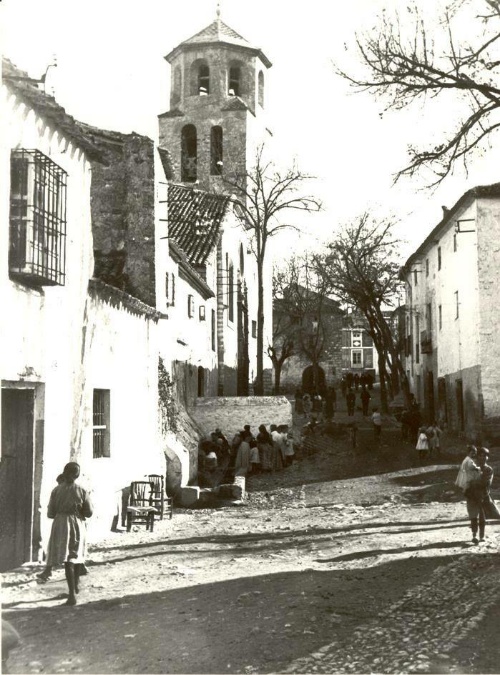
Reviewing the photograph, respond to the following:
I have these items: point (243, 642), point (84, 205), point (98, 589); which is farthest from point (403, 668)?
point (84, 205)

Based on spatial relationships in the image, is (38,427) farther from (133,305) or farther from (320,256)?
(320,256)

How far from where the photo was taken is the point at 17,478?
9969 millimetres

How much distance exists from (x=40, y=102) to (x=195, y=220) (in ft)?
74.2

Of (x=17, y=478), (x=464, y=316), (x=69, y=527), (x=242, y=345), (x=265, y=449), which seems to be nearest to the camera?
(x=69, y=527)

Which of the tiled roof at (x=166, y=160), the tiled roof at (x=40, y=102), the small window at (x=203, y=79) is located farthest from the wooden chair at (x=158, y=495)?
the small window at (x=203, y=79)

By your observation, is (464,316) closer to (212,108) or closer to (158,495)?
(158,495)

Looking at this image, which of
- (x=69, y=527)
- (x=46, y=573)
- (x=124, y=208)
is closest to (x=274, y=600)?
(x=69, y=527)

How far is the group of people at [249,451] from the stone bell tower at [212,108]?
21797mm

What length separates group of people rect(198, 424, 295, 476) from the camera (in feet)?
75.4

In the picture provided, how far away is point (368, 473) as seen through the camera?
883 inches

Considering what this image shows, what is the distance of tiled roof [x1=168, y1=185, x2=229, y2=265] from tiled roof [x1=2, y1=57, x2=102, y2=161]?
61.5 feet

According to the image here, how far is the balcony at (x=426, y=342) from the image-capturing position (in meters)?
38.7

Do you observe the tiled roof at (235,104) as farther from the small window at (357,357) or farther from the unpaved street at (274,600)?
the small window at (357,357)

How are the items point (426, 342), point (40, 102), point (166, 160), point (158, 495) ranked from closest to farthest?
1. point (40, 102)
2. point (158, 495)
3. point (166, 160)
4. point (426, 342)
